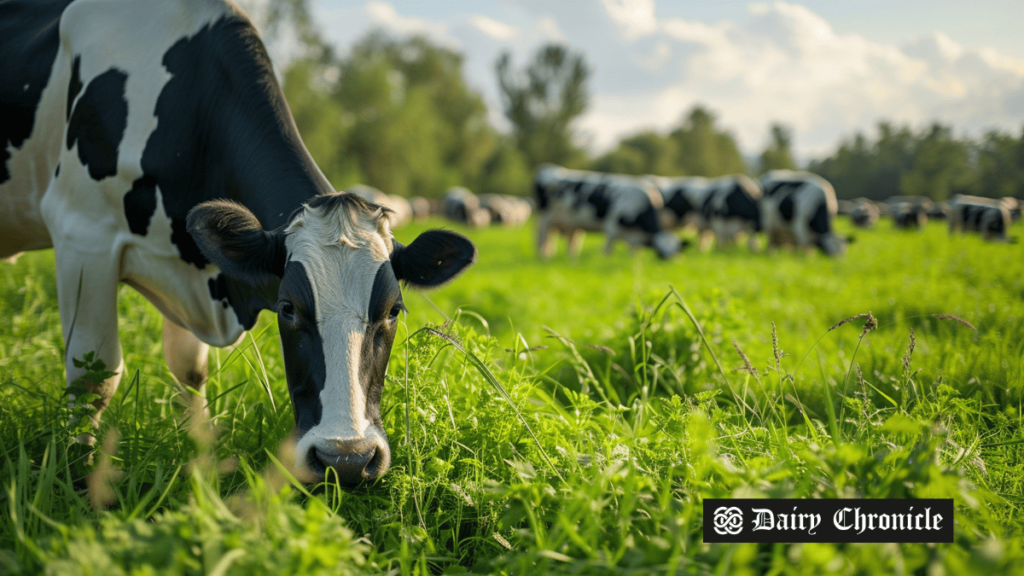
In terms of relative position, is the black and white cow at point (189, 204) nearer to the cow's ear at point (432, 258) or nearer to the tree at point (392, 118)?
the cow's ear at point (432, 258)

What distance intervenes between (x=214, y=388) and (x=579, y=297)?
5703 mm

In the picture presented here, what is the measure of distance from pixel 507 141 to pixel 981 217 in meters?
54.0

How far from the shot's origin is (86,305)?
2.72 metres

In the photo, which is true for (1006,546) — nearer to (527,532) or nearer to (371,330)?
(527,532)

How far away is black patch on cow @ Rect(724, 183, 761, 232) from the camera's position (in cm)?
1898

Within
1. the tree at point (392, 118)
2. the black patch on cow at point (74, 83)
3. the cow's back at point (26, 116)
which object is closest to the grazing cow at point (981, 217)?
the black patch on cow at point (74, 83)

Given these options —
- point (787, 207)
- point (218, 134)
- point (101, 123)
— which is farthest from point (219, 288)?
point (787, 207)

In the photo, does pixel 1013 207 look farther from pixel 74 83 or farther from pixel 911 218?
pixel 74 83

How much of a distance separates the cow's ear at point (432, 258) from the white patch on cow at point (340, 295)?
10 centimetres

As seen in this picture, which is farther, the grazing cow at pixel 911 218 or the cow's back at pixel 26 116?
the grazing cow at pixel 911 218

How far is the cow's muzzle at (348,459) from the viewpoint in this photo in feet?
6.09

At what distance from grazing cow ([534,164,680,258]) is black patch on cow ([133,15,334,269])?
13.2m

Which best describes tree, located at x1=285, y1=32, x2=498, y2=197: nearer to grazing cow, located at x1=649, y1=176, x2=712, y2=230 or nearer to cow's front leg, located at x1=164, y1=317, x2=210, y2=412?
grazing cow, located at x1=649, y1=176, x2=712, y2=230

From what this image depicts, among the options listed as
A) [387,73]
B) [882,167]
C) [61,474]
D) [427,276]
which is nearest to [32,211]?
[61,474]
